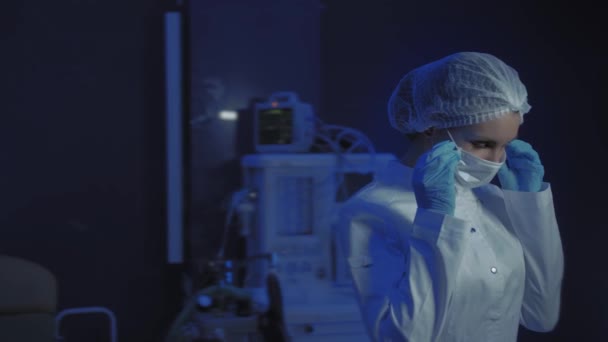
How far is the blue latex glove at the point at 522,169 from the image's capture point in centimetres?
115

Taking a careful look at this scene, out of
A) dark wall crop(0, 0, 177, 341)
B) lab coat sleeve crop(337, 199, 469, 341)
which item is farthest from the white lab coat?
dark wall crop(0, 0, 177, 341)

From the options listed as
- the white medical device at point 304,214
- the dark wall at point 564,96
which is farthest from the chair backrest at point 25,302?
the dark wall at point 564,96

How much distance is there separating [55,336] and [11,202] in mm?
664

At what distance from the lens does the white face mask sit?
1.01 m

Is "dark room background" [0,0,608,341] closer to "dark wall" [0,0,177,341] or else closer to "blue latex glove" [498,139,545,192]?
"dark wall" [0,0,177,341]

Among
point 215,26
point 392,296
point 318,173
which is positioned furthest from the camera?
point 215,26

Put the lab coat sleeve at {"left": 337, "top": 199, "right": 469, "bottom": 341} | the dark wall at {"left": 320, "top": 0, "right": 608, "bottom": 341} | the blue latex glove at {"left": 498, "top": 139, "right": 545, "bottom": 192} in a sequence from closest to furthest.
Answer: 1. the lab coat sleeve at {"left": 337, "top": 199, "right": 469, "bottom": 341}
2. the blue latex glove at {"left": 498, "top": 139, "right": 545, "bottom": 192}
3. the dark wall at {"left": 320, "top": 0, "right": 608, "bottom": 341}

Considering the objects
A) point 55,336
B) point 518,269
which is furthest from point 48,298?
point 518,269

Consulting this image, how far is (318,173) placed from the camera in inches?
68.3

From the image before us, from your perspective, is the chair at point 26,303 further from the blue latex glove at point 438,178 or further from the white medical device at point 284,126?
the blue latex glove at point 438,178

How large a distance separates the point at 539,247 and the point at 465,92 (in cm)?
38

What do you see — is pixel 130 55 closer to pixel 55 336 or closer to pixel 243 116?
pixel 243 116

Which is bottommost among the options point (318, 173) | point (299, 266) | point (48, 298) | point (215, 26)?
point (48, 298)

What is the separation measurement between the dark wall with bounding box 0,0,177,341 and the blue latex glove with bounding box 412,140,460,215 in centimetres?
155
